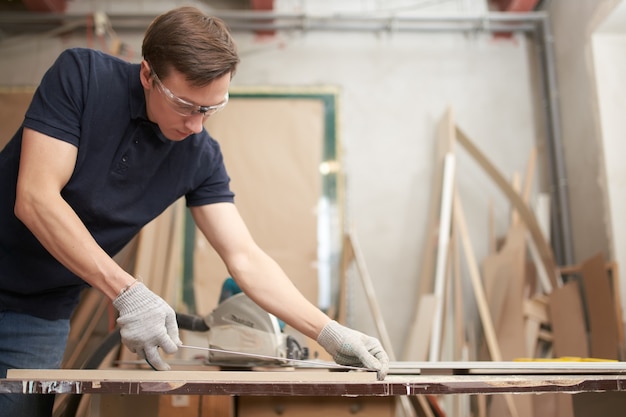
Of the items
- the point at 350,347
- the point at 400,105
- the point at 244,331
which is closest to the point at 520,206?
the point at 400,105

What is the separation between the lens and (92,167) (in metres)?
1.33

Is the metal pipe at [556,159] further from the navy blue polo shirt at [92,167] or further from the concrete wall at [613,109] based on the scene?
the navy blue polo shirt at [92,167]

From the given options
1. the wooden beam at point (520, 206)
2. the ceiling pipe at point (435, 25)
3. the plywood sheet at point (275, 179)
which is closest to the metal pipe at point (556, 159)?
the ceiling pipe at point (435, 25)

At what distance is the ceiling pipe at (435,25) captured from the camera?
3432 millimetres

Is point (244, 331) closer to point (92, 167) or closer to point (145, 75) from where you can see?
point (92, 167)

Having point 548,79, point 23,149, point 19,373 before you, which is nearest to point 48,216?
point 23,149

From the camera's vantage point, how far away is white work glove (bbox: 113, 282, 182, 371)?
117 centimetres

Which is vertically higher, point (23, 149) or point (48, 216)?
point (23, 149)

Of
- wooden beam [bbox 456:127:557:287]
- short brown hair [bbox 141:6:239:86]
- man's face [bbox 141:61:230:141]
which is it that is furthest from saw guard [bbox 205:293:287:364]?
wooden beam [bbox 456:127:557:287]

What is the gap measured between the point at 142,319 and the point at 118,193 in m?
0.36

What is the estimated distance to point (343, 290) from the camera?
316cm

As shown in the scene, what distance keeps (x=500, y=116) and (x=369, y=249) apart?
1.13m

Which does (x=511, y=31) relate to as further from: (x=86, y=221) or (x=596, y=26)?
(x=86, y=221)

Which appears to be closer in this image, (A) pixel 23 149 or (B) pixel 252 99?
(A) pixel 23 149
